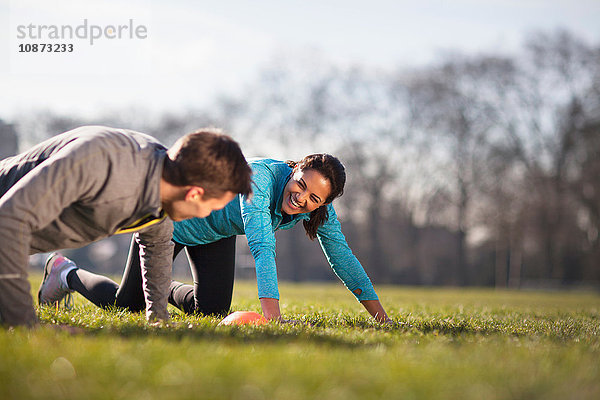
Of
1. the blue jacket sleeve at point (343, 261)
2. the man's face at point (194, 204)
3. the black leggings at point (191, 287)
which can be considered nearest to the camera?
the man's face at point (194, 204)

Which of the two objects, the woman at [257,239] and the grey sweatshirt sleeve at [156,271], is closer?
the grey sweatshirt sleeve at [156,271]

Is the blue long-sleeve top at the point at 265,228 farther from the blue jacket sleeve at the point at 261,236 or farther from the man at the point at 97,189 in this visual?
the man at the point at 97,189

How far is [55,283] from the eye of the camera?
5984mm

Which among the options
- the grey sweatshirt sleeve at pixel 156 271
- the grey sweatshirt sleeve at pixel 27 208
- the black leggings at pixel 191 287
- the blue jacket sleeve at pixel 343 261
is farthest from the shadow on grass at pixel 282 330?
the blue jacket sleeve at pixel 343 261

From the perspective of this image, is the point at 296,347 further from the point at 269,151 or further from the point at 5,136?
the point at 269,151

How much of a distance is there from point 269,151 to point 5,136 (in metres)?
14.5

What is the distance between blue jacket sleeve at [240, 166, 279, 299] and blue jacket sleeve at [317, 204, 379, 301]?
918mm

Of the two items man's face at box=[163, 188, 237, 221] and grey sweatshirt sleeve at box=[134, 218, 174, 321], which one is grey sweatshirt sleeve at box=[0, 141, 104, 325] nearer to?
man's face at box=[163, 188, 237, 221]

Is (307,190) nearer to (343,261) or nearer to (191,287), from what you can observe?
(343,261)

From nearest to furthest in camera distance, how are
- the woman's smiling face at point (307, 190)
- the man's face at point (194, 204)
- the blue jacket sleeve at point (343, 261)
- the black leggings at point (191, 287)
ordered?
the man's face at point (194, 204) → the woman's smiling face at point (307, 190) → the black leggings at point (191, 287) → the blue jacket sleeve at point (343, 261)

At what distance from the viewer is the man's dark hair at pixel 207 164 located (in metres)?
3.68

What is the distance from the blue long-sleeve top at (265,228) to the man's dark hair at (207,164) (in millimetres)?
1062

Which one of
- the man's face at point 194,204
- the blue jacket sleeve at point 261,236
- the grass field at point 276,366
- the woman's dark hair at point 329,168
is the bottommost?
the grass field at point 276,366

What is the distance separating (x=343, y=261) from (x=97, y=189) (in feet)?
9.71
